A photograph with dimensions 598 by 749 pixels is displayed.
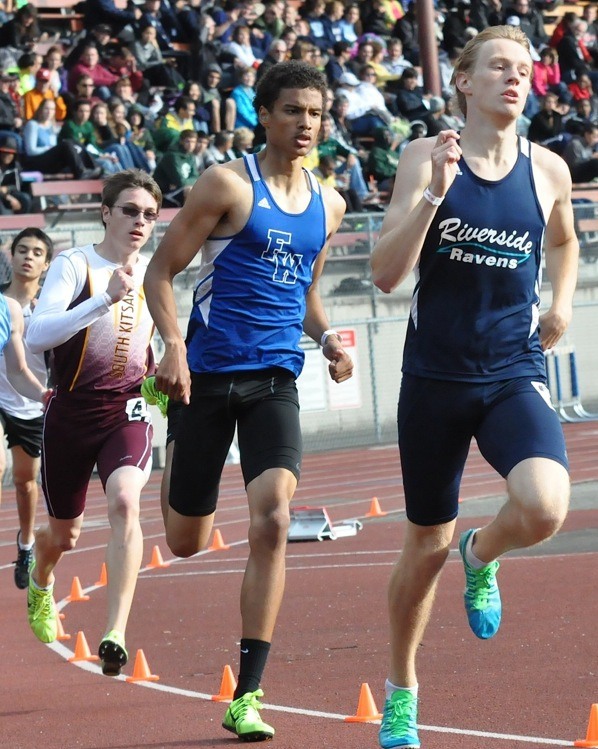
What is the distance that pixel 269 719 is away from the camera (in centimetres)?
571

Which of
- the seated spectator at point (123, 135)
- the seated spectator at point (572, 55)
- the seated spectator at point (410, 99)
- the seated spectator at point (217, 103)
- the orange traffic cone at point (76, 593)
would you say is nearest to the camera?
the orange traffic cone at point (76, 593)

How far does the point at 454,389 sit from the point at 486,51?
1.13m

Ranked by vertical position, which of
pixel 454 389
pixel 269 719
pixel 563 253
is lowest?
pixel 269 719

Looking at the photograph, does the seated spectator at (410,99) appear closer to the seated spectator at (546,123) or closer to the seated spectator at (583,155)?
the seated spectator at (546,123)

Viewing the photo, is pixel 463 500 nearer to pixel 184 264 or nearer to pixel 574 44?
pixel 184 264

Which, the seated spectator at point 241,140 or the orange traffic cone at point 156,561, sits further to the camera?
the seated spectator at point 241,140

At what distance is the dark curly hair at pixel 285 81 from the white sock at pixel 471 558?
1929 mm

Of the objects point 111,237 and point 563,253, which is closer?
point 563,253

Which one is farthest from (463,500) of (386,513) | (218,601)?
(218,601)

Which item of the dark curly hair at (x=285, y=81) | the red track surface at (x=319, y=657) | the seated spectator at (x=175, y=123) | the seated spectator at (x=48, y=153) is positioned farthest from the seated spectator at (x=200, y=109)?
the dark curly hair at (x=285, y=81)

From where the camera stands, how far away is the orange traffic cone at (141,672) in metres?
6.74

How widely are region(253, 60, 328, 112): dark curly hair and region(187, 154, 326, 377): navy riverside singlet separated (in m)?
0.26

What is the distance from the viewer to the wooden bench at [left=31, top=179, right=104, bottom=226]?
59.1 feet

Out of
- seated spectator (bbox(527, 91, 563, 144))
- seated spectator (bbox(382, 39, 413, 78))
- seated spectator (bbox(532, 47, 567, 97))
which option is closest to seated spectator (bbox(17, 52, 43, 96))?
seated spectator (bbox(382, 39, 413, 78))
